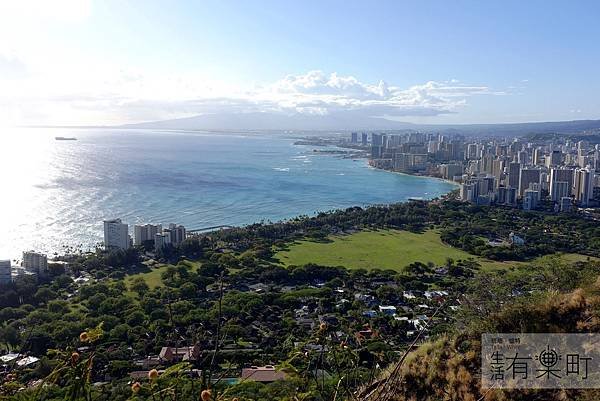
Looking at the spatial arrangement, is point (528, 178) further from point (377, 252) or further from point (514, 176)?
point (377, 252)

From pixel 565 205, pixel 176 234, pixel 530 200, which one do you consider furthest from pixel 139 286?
pixel 565 205

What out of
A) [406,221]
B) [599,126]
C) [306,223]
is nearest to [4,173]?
[306,223]

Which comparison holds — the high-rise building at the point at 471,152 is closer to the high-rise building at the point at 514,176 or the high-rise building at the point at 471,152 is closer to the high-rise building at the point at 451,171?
the high-rise building at the point at 451,171

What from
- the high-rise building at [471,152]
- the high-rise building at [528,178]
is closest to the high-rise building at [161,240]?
the high-rise building at [528,178]

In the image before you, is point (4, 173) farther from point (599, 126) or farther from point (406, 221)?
point (599, 126)

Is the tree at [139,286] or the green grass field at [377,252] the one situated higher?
the tree at [139,286]

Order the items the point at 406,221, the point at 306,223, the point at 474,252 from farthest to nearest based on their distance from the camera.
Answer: the point at 406,221, the point at 306,223, the point at 474,252

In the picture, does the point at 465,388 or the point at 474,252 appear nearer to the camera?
the point at 465,388
